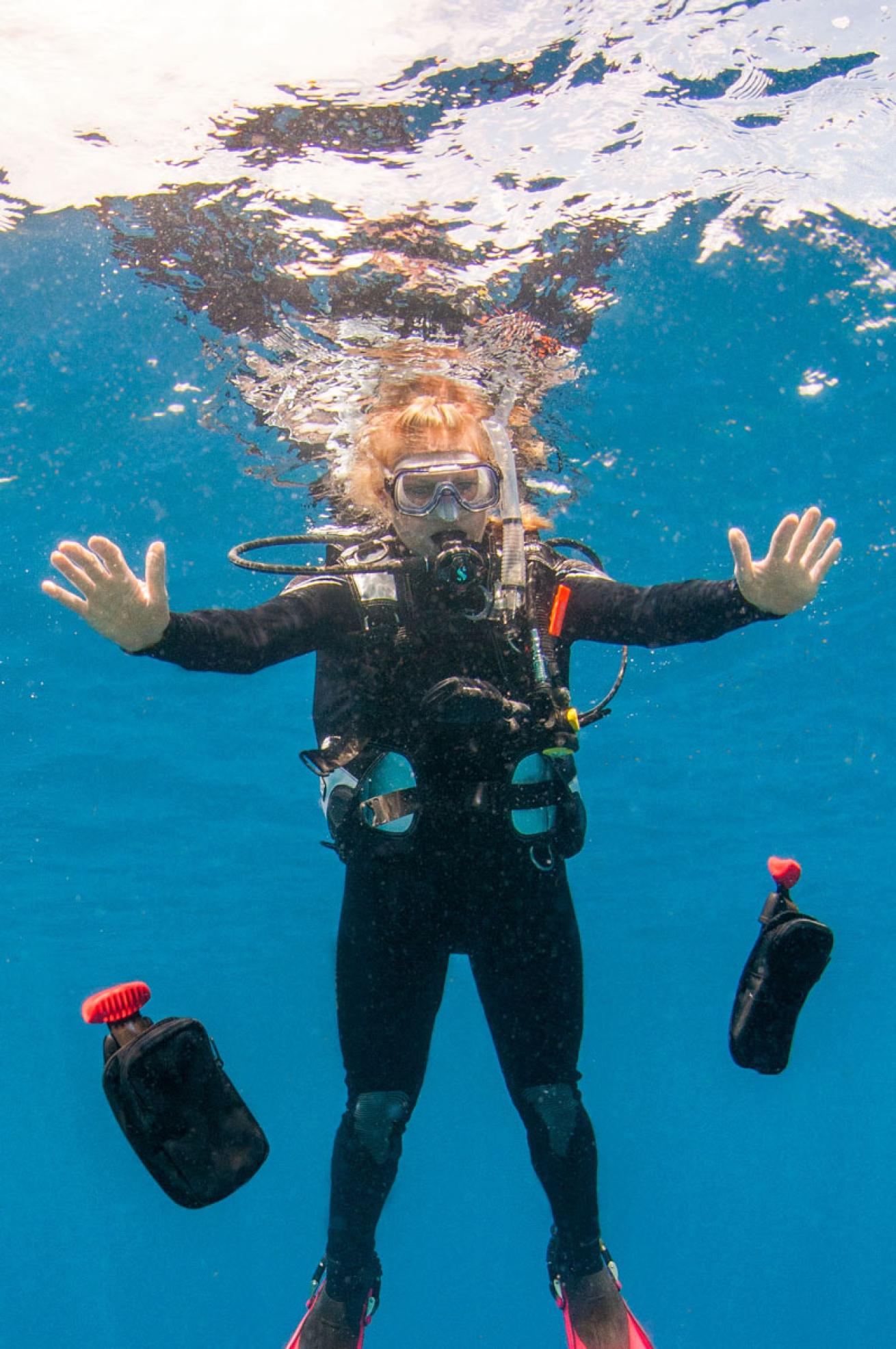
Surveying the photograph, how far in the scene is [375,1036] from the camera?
4.56 meters

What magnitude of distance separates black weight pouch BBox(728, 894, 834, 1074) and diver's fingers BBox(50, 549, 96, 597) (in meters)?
3.58

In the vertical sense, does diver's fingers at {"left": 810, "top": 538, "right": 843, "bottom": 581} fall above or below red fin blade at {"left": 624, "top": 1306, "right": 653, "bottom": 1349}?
above

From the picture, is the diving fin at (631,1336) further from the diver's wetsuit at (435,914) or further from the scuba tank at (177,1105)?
the scuba tank at (177,1105)

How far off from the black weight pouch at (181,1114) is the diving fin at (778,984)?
2.51m

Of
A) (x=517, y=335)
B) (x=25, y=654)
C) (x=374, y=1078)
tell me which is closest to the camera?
(x=374, y=1078)

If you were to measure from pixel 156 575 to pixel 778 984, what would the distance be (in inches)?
143

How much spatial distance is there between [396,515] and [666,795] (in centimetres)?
1795

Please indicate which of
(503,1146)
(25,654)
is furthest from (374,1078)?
(503,1146)

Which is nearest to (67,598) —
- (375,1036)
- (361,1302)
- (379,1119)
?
(375,1036)

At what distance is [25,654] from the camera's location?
13.8m

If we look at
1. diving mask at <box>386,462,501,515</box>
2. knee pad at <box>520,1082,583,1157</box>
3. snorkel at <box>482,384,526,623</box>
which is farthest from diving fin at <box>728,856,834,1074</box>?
diving mask at <box>386,462,501,515</box>

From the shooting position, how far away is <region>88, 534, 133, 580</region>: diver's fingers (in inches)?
143

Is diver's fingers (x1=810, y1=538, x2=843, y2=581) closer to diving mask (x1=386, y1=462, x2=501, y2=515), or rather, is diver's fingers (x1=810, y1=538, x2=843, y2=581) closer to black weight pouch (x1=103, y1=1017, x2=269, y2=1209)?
diving mask (x1=386, y1=462, x2=501, y2=515)

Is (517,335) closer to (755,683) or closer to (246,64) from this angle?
(246,64)
